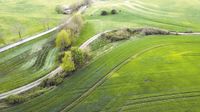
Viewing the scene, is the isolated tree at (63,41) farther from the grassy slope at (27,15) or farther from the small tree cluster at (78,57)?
the grassy slope at (27,15)

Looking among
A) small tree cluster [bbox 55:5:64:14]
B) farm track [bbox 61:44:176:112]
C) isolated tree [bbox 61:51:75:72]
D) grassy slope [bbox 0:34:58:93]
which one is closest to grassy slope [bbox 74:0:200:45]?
small tree cluster [bbox 55:5:64:14]

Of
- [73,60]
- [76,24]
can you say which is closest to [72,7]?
[76,24]

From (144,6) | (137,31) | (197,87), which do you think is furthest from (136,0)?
(197,87)

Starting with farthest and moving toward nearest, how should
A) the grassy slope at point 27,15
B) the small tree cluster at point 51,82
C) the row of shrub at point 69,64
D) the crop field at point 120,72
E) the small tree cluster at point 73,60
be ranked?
the grassy slope at point 27,15, the small tree cluster at point 73,60, the row of shrub at point 69,64, the small tree cluster at point 51,82, the crop field at point 120,72

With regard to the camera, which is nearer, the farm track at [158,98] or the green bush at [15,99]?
the farm track at [158,98]

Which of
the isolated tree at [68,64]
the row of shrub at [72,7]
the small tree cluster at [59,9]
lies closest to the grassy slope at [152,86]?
the isolated tree at [68,64]

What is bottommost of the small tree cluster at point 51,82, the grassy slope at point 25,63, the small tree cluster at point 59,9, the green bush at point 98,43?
the small tree cluster at point 51,82

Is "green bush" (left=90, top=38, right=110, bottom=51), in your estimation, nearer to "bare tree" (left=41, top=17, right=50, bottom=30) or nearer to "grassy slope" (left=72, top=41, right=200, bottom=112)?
"grassy slope" (left=72, top=41, right=200, bottom=112)
